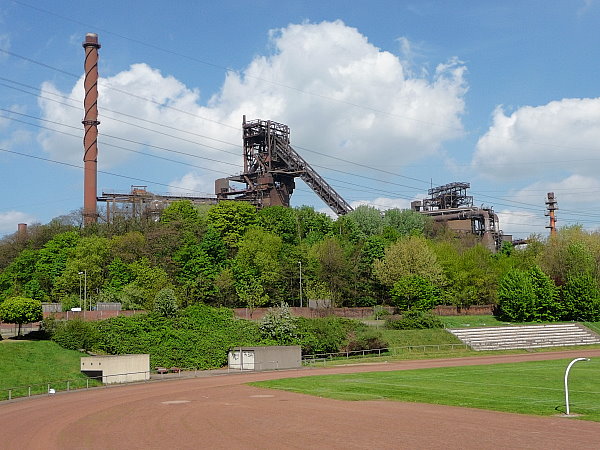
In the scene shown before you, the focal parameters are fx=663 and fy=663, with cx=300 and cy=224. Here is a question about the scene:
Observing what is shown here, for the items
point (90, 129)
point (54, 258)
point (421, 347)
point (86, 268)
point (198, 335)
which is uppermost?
point (90, 129)

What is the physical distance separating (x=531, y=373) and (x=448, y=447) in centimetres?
2916

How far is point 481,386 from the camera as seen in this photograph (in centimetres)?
4012

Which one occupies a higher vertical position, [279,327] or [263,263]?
[263,263]

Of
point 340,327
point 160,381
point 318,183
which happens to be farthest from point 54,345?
point 318,183

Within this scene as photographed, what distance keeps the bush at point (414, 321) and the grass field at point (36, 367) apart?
3963 cm

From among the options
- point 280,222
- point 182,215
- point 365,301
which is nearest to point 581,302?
point 365,301

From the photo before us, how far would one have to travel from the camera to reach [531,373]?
47469mm

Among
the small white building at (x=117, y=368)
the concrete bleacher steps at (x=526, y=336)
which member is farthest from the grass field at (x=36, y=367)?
the concrete bleacher steps at (x=526, y=336)

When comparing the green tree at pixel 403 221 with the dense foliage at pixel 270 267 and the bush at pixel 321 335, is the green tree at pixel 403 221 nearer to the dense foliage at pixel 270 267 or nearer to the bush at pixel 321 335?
the dense foliage at pixel 270 267

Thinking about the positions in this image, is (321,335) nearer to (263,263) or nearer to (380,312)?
(380,312)

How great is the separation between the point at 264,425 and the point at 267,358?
34.6 meters

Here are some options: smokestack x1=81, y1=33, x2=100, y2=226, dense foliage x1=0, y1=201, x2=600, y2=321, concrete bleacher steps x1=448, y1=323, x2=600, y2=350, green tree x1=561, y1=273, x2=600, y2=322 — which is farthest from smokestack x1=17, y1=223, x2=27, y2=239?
green tree x1=561, y1=273, x2=600, y2=322

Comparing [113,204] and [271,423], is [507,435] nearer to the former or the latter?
[271,423]

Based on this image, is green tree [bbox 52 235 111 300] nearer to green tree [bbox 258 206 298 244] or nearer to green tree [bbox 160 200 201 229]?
green tree [bbox 160 200 201 229]
